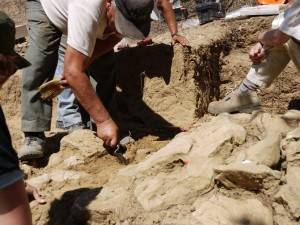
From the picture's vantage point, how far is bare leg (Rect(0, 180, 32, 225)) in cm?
144

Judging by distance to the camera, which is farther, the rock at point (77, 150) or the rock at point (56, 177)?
the rock at point (77, 150)

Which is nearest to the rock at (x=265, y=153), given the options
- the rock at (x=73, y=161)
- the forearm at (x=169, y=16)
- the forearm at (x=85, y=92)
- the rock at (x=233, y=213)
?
the rock at (x=233, y=213)

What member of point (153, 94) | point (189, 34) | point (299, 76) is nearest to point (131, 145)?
point (153, 94)

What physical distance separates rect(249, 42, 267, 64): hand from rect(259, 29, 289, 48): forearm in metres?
0.05

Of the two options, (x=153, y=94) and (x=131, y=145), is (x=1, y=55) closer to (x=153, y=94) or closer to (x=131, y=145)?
(x=131, y=145)

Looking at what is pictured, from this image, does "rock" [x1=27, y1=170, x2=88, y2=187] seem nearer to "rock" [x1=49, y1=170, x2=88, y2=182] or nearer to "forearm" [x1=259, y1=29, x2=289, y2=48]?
"rock" [x1=49, y1=170, x2=88, y2=182]

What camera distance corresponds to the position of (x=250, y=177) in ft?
7.55

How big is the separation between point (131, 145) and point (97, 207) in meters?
1.48

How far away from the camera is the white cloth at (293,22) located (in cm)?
300

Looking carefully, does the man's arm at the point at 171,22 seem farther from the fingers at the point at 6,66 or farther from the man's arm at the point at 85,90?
the fingers at the point at 6,66

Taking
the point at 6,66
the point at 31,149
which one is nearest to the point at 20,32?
the point at 31,149

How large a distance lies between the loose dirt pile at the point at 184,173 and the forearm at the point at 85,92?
1.21ft

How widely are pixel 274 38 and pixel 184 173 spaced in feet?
4.04

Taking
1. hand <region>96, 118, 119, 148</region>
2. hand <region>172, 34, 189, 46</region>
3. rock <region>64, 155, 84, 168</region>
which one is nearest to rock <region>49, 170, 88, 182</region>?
rock <region>64, 155, 84, 168</region>
